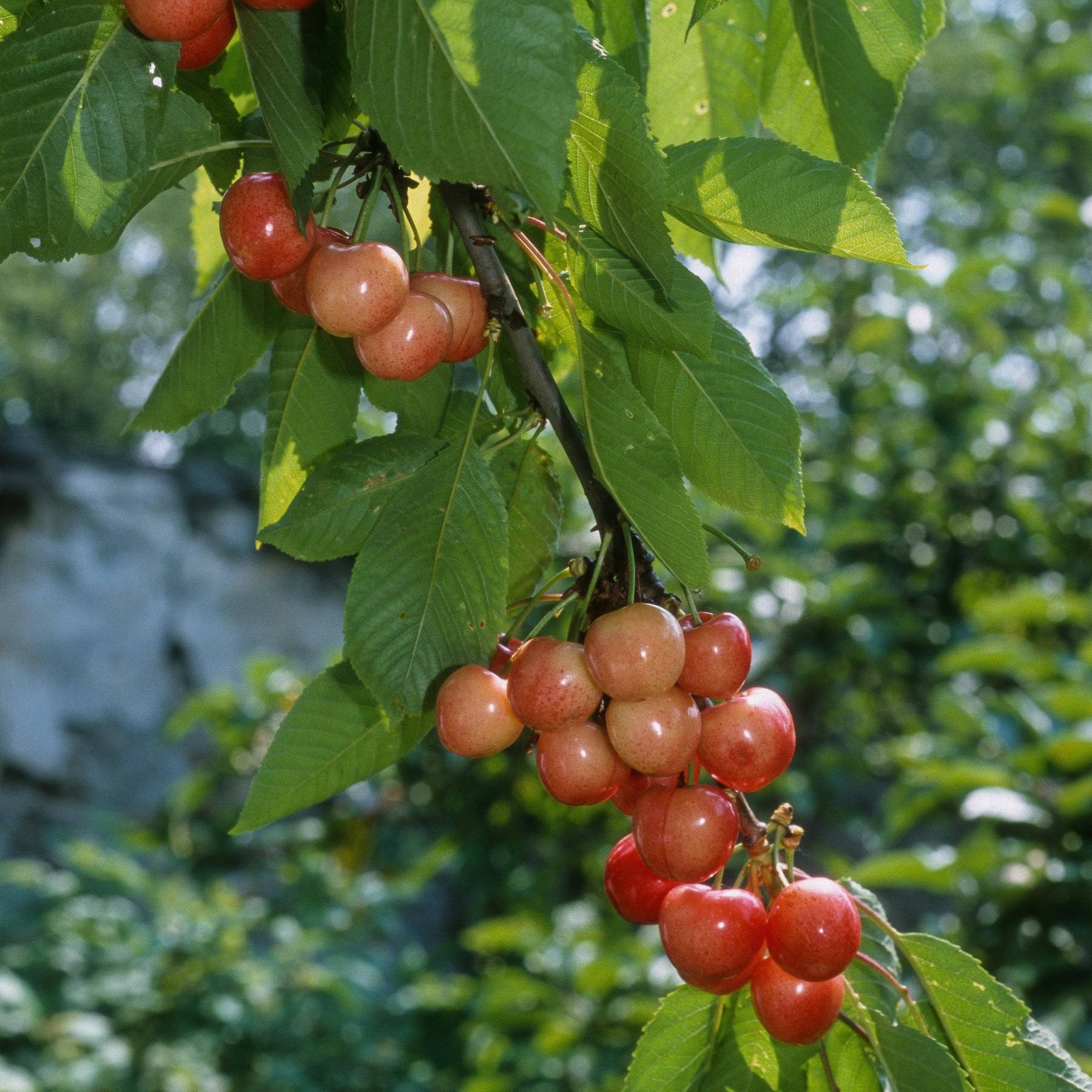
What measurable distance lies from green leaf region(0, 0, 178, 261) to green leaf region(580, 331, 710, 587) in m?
0.24

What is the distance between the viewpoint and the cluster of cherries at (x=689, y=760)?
0.52 metres

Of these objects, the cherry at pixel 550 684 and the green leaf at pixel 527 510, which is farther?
the green leaf at pixel 527 510

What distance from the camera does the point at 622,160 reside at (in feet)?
1.56

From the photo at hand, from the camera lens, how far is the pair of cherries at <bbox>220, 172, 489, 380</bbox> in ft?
1.64

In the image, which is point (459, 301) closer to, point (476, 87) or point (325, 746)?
point (476, 87)

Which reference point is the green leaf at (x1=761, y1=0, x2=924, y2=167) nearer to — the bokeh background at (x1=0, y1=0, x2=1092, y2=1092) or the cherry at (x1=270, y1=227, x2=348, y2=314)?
the cherry at (x1=270, y1=227, x2=348, y2=314)

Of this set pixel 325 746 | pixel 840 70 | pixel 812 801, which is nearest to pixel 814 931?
pixel 325 746

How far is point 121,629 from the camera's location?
7.03 metres

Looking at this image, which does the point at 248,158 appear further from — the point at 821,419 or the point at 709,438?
the point at 821,419

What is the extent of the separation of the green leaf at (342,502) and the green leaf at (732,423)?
0.51 feet

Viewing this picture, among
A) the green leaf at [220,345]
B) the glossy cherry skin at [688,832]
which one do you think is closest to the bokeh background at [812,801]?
the green leaf at [220,345]

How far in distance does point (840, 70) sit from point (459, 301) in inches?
11.8

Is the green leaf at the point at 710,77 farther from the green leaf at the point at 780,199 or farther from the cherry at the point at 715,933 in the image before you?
the cherry at the point at 715,933

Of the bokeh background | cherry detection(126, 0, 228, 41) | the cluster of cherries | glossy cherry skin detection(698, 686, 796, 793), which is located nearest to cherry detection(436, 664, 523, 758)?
the cluster of cherries
